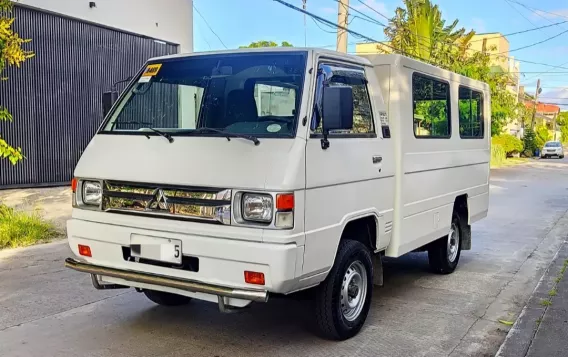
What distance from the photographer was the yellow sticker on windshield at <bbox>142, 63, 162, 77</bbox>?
5.10 metres

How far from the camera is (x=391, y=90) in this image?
5.38 metres

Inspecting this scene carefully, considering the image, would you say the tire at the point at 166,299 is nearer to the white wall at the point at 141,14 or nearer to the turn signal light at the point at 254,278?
the turn signal light at the point at 254,278

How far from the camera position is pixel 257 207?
12.7ft

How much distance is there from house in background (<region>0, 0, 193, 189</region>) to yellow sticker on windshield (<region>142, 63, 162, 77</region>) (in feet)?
27.3

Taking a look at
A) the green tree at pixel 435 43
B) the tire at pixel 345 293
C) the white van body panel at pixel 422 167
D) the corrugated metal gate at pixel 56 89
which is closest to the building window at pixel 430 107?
the white van body panel at pixel 422 167

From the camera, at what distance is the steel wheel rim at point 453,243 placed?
23.9 feet

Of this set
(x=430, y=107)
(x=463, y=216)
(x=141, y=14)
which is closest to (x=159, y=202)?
(x=430, y=107)

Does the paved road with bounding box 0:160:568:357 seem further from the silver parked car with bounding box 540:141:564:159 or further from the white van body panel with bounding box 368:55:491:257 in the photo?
the silver parked car with bounding box 540:141:564:159

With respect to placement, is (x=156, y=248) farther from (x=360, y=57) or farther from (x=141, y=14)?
(x=141, y=14)

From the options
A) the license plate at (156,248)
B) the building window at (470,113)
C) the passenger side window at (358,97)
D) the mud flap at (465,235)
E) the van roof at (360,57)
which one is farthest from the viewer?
the mud flap at (465,235)

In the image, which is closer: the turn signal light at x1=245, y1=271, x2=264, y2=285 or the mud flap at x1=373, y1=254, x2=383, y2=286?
the turn signal light at x1=245, y1=271, x2=264, y2=285

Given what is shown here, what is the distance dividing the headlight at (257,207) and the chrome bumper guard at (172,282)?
49 centimetres

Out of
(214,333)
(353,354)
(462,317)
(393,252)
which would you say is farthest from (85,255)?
(462,317)

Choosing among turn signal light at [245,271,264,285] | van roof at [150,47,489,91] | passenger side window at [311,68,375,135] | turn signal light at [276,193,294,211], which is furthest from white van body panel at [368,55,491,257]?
turn signal light at [245,271,264,285]
